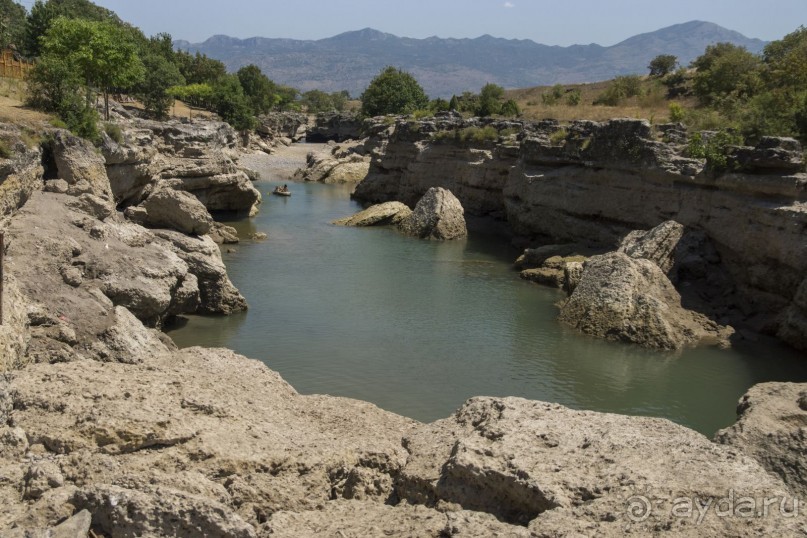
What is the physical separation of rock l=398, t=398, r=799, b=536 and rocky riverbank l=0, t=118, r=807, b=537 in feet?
0.06

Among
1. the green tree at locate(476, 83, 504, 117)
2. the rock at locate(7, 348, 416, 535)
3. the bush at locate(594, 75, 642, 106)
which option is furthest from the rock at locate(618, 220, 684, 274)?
the green tree at locate(476, 83, 504, 117)

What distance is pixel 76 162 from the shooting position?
2136 centimetres

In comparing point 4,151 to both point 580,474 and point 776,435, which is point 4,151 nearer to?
point 580,474

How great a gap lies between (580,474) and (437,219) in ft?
94.0

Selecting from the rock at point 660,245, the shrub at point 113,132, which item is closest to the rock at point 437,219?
the rock at point 660,245

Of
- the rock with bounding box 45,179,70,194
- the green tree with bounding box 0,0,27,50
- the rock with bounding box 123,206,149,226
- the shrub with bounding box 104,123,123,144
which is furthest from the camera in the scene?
the green tree with bounding box 0,0,27,50

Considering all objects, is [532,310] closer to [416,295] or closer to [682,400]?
[416,295]

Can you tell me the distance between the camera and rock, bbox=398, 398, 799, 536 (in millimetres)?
6707

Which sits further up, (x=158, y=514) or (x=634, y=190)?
(x=634, y=190)

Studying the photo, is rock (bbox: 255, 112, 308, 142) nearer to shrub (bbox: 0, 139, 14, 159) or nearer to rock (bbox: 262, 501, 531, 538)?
shrub (bbox: 0, 139, 14, 159)

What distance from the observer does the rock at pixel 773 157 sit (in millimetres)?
21750

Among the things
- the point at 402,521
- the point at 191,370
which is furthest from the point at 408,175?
the point at 402,521

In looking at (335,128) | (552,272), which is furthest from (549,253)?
(335,128)

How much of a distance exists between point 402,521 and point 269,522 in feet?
4.26
